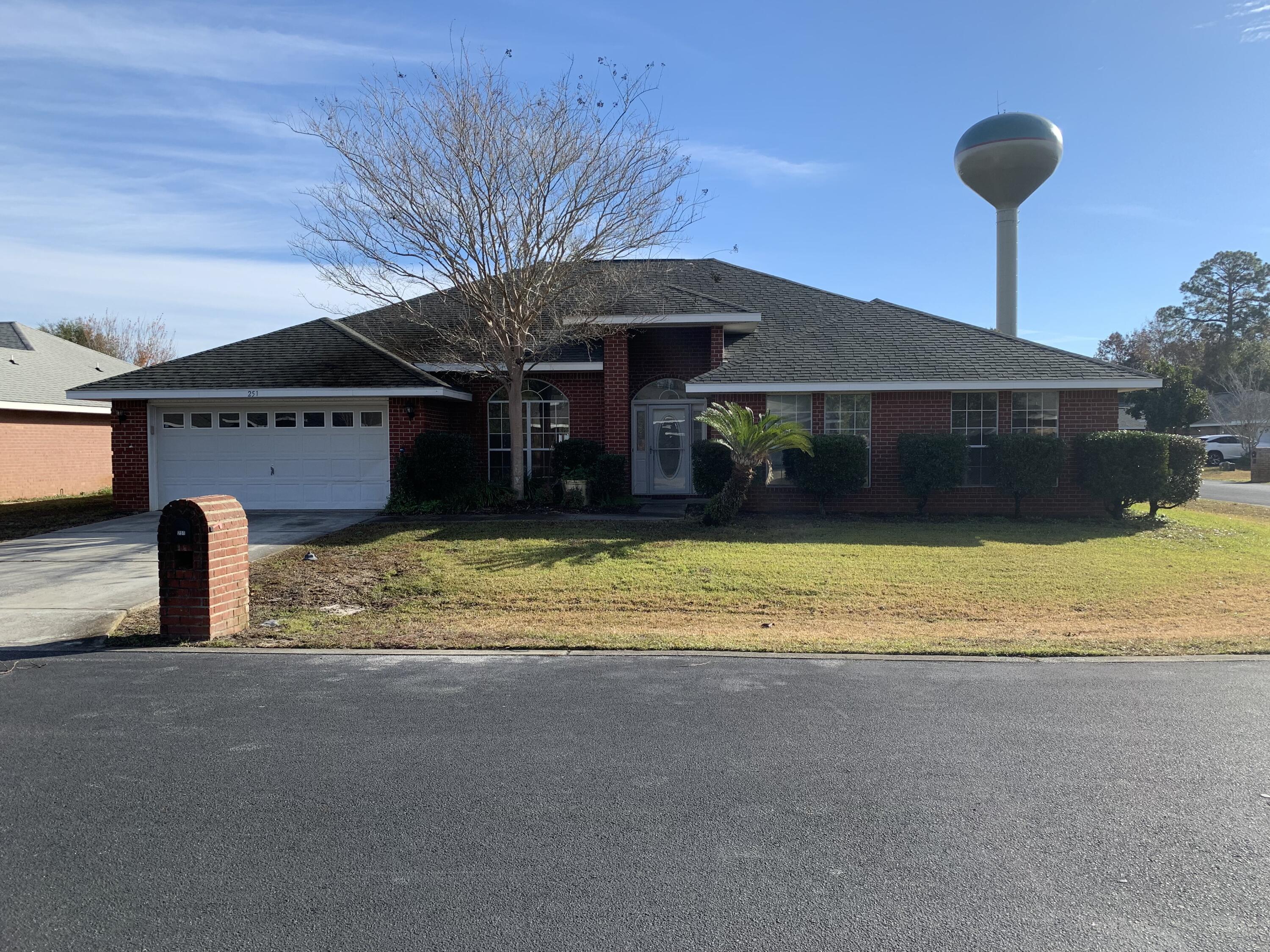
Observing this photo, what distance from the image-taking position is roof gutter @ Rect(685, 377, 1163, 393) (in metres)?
15.6

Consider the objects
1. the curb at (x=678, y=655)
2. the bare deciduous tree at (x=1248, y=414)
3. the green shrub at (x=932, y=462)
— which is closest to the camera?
the curb at (x=678, y=655)

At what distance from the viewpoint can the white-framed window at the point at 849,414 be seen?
16.2 m

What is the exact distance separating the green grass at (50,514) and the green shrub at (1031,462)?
645 inches

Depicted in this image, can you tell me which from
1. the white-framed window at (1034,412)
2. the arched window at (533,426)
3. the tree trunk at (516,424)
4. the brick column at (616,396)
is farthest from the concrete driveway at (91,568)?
the white-framed window at (1034,412)

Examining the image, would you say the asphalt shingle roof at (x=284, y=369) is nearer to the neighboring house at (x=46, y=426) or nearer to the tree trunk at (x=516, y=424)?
the tree trunk at (x=516, y=424)

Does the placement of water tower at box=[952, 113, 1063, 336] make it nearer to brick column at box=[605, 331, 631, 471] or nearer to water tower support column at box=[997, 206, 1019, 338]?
water tower support column at box=[997, 206, 1019, 338]

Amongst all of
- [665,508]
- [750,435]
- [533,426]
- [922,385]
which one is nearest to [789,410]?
[922,385]

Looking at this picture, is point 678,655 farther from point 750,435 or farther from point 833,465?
point 833,465

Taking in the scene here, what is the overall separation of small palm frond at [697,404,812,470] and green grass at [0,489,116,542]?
11156mm

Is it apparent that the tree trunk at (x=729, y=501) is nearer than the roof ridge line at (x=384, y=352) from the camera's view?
Yes

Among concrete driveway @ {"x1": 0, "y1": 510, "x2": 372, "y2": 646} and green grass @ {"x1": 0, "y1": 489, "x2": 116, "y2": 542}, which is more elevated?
green grass @ {"x1": 0, "y1": 489, "x2": 116, "y2": 542}

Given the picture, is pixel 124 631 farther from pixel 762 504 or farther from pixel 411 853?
pixel 762 504

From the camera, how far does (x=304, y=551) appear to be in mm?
11820

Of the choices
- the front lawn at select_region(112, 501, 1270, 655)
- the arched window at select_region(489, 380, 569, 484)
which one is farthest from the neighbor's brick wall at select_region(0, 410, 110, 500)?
the front lawn at select_region(112, 501, 1270, 655)
